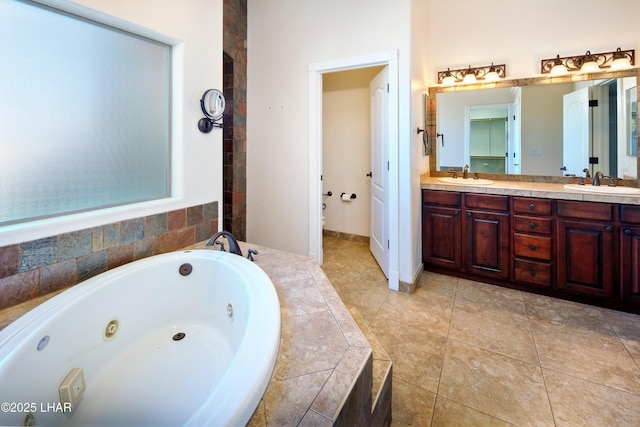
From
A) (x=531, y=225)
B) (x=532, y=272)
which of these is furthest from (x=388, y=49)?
(x=532, y=272)

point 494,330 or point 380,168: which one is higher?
point 380,168

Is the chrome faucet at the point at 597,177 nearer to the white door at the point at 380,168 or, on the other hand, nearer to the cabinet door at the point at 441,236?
the cabinet door at the point at 441,236

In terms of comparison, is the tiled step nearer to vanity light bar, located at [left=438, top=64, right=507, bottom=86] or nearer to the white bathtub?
the white bathtub

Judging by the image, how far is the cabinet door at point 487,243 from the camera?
259 centimetres

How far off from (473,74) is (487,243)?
171 cm

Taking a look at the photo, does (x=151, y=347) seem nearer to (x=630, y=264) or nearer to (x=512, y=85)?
(x=630, y=264)

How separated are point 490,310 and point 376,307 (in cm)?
86

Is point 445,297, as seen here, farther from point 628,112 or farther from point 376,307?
point 628,112

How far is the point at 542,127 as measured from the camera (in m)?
2.89

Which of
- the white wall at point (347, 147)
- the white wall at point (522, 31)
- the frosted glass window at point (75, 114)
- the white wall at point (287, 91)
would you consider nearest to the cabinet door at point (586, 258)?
the white wall at point (287, 91)

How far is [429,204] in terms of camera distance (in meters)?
2.87

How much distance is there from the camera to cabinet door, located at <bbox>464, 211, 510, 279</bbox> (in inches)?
102

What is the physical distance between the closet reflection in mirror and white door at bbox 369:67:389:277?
733 mm

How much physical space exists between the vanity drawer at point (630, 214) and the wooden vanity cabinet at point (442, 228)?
1.06 metres
